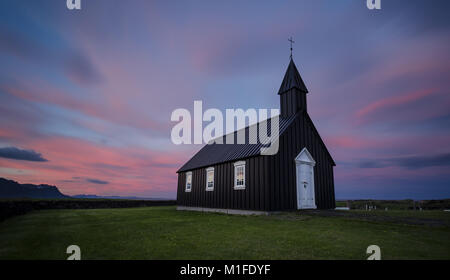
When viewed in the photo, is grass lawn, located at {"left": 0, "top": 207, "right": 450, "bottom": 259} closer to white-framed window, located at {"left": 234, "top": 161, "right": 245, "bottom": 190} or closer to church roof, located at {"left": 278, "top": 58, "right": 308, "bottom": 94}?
white-framed window, located at {"left": 234, "top": 161, "right": 245, "bottom": 190}

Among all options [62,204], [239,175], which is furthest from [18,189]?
[239,175]

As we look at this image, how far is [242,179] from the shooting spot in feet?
56.5

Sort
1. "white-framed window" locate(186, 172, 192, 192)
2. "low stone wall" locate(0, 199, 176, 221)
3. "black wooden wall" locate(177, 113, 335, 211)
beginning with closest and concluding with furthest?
"black wooden wall" locate(177, 113, 335, 211)
"low stone wall" locate(0, 199, 176, 221)
"white-framed window" locate(186, 172, 192, 192)

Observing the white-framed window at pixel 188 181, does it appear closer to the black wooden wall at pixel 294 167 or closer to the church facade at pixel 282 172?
the church facade at pixel 282 172

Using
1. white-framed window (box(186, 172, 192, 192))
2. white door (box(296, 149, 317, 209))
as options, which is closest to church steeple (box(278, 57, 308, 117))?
white door (box(296, 149, 317, 209))

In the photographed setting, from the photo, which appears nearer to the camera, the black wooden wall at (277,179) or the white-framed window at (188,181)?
the black wooden wall at (277,179)

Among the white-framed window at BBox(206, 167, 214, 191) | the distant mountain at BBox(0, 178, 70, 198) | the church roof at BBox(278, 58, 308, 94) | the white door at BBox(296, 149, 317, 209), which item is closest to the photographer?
the white door at BBox(296, 149, 317, 209)

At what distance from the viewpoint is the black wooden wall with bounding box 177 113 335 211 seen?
50.5 ft

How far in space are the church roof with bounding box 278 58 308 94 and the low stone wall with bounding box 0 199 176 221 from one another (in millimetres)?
23928

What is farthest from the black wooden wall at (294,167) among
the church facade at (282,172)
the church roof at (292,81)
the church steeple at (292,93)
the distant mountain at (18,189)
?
the distant mountain at (18,189)

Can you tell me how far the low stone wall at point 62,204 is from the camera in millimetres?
18906

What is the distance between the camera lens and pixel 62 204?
86.0 ft
